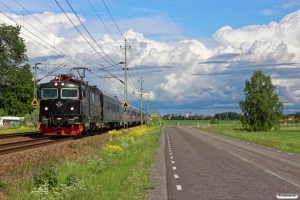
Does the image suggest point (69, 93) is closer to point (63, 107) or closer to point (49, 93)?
point (63, 107)

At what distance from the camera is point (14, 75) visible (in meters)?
87.7

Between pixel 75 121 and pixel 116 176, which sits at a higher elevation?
pixel 75 121

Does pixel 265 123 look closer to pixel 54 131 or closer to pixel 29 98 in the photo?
pixel 29 98

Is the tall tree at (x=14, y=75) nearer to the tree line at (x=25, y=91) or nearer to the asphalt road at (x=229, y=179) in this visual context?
the tree line at (x=25, y=91)

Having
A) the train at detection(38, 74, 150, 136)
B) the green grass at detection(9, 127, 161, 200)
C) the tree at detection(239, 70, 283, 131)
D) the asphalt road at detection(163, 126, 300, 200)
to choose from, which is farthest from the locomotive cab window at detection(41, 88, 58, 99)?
the tree at detection(239, 70, 283, 131)

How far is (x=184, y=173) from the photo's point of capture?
17578 millimetres

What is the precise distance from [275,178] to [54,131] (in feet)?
73.7

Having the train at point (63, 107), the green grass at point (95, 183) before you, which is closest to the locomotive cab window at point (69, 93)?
the train at point (63, 107)

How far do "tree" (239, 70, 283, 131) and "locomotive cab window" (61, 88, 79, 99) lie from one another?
7370cm

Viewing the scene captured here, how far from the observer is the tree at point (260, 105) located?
105m

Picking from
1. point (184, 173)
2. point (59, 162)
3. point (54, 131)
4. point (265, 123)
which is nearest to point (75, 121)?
point (54, 131)

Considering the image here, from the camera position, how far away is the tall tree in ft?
272

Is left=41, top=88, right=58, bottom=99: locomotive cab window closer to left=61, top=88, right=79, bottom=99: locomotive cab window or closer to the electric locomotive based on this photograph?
the electric locomotive

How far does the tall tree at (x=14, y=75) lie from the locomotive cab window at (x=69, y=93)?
48.5m
